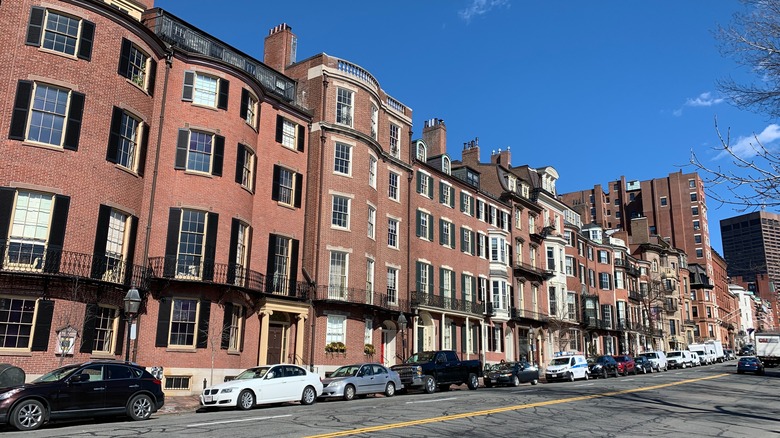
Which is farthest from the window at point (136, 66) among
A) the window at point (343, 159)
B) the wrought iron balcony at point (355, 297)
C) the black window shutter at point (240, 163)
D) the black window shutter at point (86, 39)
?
the wrought iron balcony at point (355, 297)

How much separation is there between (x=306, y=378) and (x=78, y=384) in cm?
778

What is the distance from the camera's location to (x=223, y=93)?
2719cm

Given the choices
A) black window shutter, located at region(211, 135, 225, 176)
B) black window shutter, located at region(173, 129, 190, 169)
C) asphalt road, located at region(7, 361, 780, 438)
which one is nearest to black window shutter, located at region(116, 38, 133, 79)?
black window shutter, located at region(173, 129, 190, 169)

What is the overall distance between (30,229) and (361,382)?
42.5 feet

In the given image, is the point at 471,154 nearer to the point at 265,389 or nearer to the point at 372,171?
the point at 372,171

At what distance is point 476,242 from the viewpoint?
150 feet

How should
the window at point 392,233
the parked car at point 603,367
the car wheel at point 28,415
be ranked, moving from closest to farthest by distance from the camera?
the car wheel at point 28,415
the window at point 392,233
the parked car at point 603,367

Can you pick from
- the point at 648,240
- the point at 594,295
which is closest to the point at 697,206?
the point at 648,240

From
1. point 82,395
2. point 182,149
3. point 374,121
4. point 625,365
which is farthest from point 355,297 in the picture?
point 625,365

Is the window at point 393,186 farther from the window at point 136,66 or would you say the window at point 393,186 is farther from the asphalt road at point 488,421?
the asphalt road at point 488,421

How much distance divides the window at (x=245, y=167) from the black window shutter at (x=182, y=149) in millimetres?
2393

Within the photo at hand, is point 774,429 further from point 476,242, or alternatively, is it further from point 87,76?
point 476,242

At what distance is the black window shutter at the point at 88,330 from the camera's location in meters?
20.9

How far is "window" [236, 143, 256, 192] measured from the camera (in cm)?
2728
